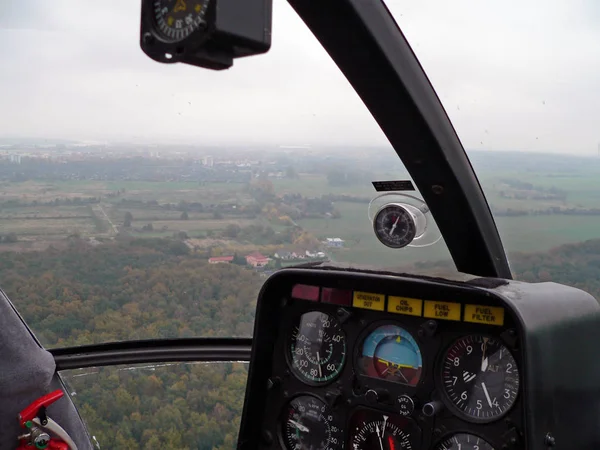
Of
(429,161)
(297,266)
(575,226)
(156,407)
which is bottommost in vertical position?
(156,407)

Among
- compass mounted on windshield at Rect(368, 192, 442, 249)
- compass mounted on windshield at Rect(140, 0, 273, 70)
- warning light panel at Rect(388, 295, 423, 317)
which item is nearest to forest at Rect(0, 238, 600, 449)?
compass mounted on windshield at Rect(368, 192, 442, 249)

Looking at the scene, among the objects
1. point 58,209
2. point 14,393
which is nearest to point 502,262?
point 58,209

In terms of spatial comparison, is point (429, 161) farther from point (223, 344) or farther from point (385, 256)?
point (223, 344)

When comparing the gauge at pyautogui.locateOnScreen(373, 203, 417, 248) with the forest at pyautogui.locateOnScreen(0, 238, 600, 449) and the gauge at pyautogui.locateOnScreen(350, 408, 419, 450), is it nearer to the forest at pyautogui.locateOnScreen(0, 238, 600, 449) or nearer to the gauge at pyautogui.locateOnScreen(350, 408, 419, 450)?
the forest at pyautogui.locateOnScreen(0, 238, 600, 449)

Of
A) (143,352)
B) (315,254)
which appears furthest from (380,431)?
(143,352)

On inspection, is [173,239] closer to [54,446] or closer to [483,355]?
[54,446]

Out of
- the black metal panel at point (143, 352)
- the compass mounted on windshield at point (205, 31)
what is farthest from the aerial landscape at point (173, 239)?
the compass mounted on windshield at point (205, 31)

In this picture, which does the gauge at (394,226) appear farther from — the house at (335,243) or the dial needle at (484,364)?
the dial needle at (484,364)
